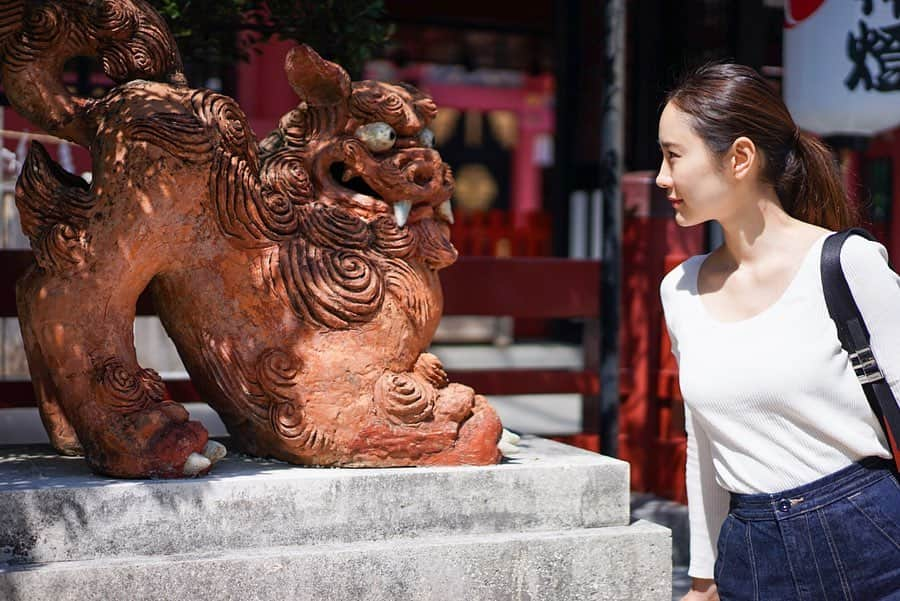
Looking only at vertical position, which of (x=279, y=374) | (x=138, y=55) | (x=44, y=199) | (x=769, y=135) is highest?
(x=138, y=55)

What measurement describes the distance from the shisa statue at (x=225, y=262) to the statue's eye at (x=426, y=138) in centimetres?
5

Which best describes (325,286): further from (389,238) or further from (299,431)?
(299,431)

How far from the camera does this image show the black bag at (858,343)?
1975 millimetres

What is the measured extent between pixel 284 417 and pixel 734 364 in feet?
4.91

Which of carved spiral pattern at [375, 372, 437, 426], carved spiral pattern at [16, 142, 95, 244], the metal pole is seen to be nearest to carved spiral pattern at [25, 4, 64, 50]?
carved spiral pattern at [16, 142, 95, 244]

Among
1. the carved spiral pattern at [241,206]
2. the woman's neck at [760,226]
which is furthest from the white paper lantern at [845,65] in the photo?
the woman's neck at [760,226]

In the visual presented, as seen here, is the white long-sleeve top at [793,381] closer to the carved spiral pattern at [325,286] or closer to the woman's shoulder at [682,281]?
the woman's shoulder at [682,281]

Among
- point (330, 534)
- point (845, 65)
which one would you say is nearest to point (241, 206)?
point (330, 534)

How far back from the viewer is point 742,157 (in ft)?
7.31

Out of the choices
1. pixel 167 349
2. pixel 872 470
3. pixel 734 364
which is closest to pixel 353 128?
pixel 734 364

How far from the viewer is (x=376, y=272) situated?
3346mm

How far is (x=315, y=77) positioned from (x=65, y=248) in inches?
34.0

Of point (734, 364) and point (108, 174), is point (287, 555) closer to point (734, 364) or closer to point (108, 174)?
point (108, 174)

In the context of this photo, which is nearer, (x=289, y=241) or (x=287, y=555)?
(x=287, y=555)
